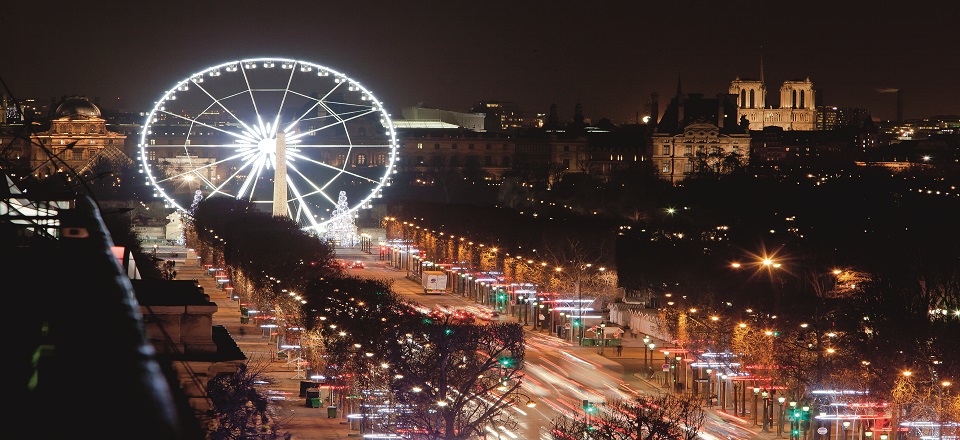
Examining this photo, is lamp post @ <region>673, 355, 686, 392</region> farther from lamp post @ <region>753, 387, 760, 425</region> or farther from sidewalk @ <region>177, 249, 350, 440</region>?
sidewalk @ <region>177, 249, 350, 440</region>

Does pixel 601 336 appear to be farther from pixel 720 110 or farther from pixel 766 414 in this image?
pixel 720 110

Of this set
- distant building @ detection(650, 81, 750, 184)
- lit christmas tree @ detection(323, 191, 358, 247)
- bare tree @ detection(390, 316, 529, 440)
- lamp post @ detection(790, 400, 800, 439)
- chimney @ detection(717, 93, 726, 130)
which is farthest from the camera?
chimney @ detection(717, 93, 726, 130)

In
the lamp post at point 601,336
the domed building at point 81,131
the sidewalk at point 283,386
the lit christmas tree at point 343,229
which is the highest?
the domed building at point 81,131

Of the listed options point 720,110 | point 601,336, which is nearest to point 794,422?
point 601,336

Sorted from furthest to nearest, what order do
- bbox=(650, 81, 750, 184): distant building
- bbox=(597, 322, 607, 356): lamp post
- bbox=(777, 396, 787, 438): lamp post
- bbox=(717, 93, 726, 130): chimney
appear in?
bbox=(717, 93, 726, 130): chimney → bbox=(650, 81, 750, 184): distant building → bbox=(597, 322, 607, 356): lamp post → bbox=(777, 396, 787, 438): lamp post

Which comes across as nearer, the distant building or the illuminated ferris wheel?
the illuminated ferris wheel

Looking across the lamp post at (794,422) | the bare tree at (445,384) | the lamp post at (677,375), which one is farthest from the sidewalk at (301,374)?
the bare tree at (445,384)

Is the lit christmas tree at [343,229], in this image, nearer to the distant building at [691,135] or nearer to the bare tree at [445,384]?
the bare tree at [445,384]

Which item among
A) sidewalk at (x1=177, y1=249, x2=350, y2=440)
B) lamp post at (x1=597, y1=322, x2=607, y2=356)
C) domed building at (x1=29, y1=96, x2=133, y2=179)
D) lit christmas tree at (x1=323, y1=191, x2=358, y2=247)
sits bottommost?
sidewalk at (x1=177, y1=249, x2=350, y2=440)

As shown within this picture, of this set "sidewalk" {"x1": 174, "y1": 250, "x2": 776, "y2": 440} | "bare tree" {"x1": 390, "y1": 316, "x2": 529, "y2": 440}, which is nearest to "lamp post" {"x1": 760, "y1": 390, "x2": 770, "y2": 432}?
"sidewalk" {"x1": 174, "y1": 250, "x2": 776, "y2": 440}

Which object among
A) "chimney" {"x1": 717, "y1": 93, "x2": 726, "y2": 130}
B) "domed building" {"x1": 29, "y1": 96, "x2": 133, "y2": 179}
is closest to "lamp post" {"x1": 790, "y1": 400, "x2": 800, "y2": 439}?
"domed building" {"x1": 29, "y1": 96, "x2": 133, "y2": 179}

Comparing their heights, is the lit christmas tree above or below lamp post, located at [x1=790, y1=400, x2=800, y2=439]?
above

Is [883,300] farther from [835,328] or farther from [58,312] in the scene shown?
[58,312]

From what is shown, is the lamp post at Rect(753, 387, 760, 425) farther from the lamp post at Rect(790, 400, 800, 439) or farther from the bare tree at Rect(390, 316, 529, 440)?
the bare tree at Rect(390, 316, 529, 440)
